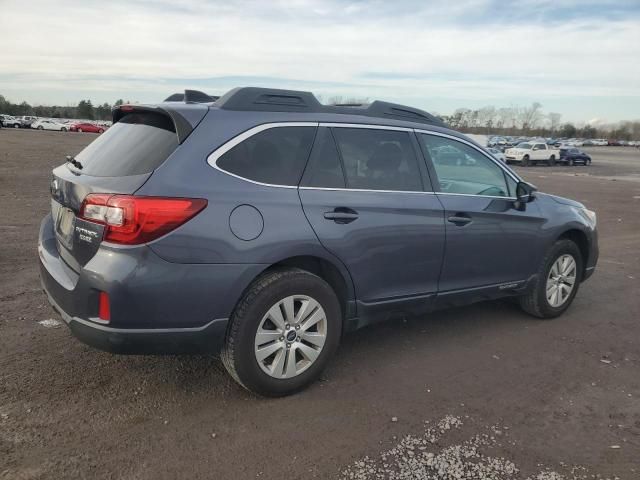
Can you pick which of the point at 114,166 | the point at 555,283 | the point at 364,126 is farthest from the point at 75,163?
the point at 555,283

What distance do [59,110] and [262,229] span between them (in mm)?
110574

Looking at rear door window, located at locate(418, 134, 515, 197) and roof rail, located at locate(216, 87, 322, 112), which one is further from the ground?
roof rail, located at locate(216, 87, 322, 112)

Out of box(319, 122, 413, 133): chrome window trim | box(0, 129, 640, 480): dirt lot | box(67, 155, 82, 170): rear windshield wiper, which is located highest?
box(319, 122, 413, 133): chrome window trim

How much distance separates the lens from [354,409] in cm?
342

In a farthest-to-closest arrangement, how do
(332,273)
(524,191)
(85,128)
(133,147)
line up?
1. (85,128)
2. (524,191)
3. (332,273)
4. (133,147)

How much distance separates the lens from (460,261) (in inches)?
170

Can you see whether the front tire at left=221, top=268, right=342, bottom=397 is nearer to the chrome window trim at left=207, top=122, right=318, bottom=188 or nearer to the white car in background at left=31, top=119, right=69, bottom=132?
the chrome window trim at left=207, top=122, right=318, bottom=188

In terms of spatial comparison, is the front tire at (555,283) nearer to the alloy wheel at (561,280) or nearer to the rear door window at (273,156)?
the alloy wheel at (561,280)

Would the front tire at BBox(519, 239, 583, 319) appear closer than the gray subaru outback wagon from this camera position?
No

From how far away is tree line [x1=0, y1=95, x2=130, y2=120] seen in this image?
89.0 metres

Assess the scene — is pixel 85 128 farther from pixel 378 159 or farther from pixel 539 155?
pixel 378 159

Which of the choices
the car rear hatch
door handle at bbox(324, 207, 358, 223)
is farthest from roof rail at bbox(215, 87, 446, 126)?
door handle at bbox(324, 207, 358, 223)

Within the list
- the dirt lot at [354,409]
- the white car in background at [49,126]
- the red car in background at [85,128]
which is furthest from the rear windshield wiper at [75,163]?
the white car in background at [49,126]

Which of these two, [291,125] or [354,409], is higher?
[291,125]
